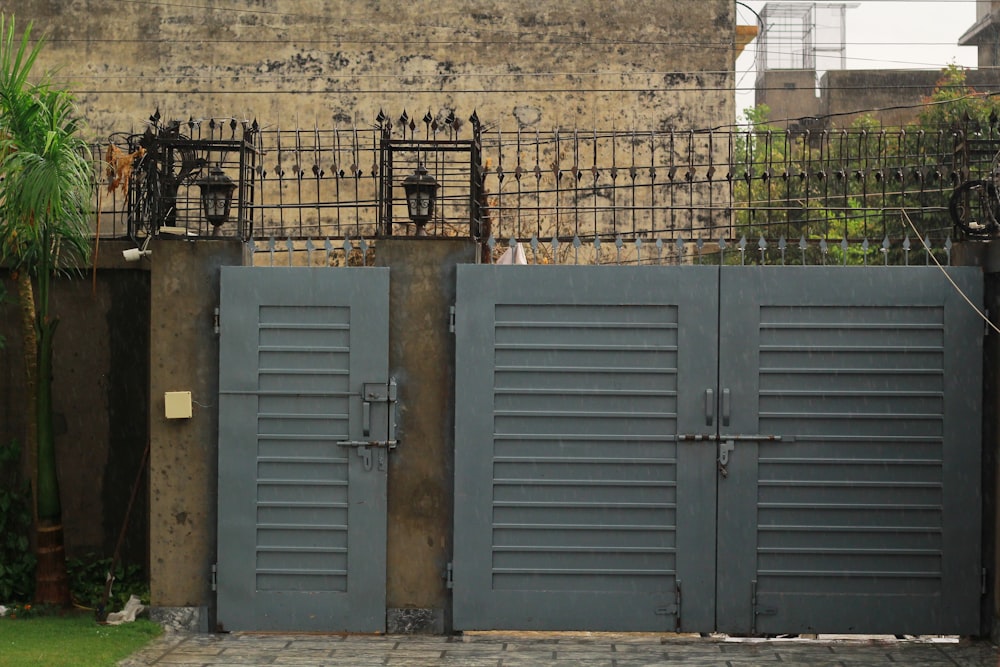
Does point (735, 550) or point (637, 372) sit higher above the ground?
point (637, 372)

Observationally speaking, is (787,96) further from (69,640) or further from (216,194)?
(69,640)

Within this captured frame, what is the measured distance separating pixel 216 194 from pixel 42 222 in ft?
3.56

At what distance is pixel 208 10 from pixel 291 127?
200cm

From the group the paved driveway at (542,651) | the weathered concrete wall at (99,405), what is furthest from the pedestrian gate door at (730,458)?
the weathered concrete wall at (99,405)

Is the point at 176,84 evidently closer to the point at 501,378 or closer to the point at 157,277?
the point at 157,277

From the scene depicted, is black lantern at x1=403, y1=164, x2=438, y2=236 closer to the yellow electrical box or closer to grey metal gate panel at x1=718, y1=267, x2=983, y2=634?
the yellow electrical box

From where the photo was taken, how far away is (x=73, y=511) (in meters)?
8.34

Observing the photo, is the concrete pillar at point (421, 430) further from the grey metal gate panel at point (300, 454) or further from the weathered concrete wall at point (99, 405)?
the weathered concrete wall at point (99, 405)

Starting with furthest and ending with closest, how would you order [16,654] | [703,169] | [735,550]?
[703,169]
[735,550]
[16,654]

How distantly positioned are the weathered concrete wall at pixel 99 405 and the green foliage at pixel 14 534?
0.84 ft

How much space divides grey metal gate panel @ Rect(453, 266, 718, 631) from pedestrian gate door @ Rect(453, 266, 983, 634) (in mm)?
12

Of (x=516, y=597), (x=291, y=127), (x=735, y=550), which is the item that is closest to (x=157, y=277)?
(x=516, y=597)

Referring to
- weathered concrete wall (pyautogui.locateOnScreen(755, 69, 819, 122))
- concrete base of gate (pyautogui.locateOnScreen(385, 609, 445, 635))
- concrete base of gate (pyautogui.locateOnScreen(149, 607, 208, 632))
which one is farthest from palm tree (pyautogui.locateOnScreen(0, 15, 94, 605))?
weathered concrete wall (pyautogui.locateOnScreen(755, 69, 819, 122))

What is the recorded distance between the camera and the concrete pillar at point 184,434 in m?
7.54
